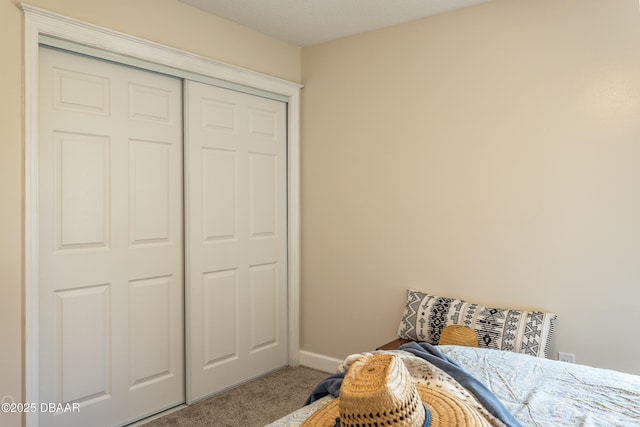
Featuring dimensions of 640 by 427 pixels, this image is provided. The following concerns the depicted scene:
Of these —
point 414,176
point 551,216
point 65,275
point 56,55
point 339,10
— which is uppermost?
point 339,10

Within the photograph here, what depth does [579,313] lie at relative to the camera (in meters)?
2.49

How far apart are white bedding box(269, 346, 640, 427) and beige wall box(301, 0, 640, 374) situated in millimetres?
887

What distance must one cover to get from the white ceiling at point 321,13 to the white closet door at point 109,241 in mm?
615

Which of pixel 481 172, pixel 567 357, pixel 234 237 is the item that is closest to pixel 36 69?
pixel 234 237

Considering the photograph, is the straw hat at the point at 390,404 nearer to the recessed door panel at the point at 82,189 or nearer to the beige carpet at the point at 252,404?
the beige carpet at the point at 252,404

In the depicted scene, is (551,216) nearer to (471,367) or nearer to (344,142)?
(471,367)

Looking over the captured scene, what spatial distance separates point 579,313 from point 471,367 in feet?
3.59

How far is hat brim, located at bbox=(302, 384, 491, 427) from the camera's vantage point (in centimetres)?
116

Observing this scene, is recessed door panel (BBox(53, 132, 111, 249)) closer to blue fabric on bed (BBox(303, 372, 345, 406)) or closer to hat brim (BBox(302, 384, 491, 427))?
blue fabric on bed (BBox(303, 372, 345, 406))

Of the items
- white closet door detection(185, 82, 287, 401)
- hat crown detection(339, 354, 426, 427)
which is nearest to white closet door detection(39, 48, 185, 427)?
white closet door detection(185, 82, 287, 401)

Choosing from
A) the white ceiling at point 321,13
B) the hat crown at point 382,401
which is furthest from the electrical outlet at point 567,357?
the white ceiling at point 321,13

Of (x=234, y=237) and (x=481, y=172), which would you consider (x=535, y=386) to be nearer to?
(x=481, y=172)

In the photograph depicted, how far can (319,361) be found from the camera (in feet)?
11.7

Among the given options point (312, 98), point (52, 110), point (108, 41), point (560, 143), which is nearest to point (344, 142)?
point (312, 98)
